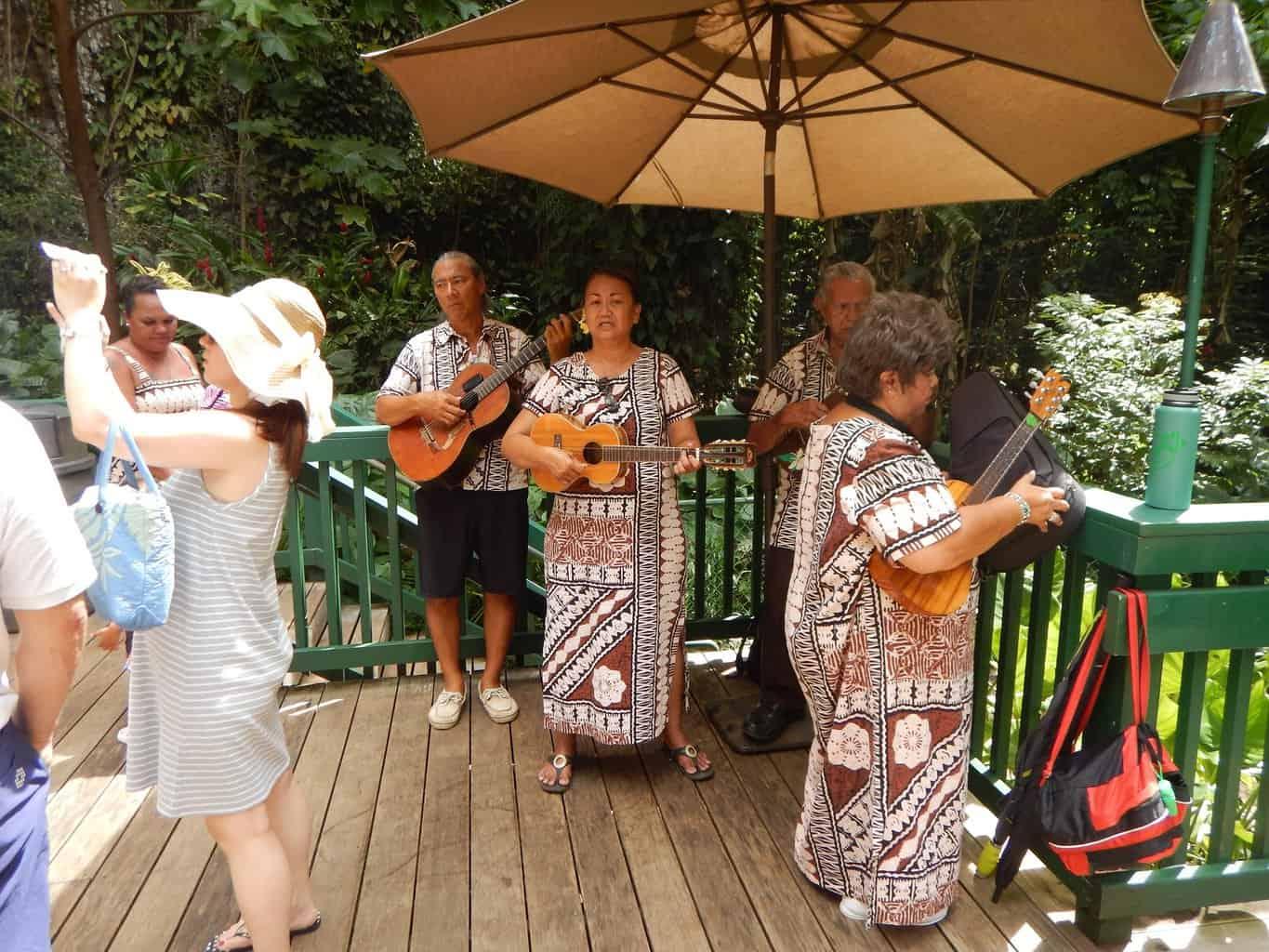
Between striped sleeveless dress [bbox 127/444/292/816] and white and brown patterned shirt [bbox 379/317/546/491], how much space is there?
4.37 ft

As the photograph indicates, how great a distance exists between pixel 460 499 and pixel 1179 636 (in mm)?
2183

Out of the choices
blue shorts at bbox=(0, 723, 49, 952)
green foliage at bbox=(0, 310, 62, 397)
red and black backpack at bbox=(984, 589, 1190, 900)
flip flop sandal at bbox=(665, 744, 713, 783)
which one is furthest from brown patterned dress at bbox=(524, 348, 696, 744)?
green foliage at bbox=(0, 310, 62, 397)

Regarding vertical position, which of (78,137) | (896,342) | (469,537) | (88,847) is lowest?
(88,847)

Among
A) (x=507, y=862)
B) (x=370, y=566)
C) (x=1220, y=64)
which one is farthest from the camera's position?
(x=370, y=566)

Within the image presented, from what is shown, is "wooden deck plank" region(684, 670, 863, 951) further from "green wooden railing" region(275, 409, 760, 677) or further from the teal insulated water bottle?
the teal insulated water bottle

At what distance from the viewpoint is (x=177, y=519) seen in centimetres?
171

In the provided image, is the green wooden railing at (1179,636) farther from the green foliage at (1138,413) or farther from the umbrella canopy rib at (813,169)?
the green foliage at (1138,413)

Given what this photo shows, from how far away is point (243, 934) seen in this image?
81.4 inches

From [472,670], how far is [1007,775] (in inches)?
82.6

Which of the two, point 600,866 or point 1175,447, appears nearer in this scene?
point 1175,447

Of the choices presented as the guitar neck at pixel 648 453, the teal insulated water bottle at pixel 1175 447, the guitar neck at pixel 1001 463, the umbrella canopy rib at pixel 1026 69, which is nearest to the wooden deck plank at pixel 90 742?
the guitar neck at pixel 648 453

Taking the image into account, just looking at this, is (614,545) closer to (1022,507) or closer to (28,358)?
(1022,507)

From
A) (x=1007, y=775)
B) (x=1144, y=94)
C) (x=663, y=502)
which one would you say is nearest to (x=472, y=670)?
(x=663, y=502)

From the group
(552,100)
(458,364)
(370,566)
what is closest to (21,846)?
(458,364)
